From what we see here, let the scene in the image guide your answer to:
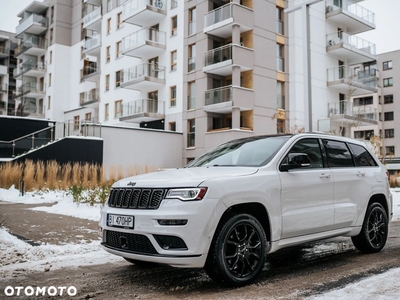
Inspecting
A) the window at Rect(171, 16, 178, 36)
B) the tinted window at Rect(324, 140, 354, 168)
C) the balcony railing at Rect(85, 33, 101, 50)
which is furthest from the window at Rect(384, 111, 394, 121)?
the tinted window at Rect(324, 140, 354, 168)

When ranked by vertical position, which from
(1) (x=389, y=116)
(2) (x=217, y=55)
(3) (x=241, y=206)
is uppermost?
(1) (x=389, y=116)

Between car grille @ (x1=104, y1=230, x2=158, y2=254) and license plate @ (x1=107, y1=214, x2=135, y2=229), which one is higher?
license plate @ (x1=107, y1=214, x2=135, y2=229)

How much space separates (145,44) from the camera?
3359cm

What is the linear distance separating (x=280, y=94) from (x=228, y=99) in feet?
18.9

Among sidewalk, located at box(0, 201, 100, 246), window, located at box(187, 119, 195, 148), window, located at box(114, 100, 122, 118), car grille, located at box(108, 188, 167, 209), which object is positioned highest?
window, located at box(114, 100, 122, 118)

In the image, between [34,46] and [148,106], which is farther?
[34,46]

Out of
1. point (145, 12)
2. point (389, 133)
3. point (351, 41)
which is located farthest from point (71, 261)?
point (389, 133)

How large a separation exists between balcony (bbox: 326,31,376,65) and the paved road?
32015 mm

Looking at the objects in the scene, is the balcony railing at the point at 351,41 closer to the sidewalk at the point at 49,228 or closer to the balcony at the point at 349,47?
the balcony at the point at 349,47

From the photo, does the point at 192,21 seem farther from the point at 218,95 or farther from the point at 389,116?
the point at 389,116

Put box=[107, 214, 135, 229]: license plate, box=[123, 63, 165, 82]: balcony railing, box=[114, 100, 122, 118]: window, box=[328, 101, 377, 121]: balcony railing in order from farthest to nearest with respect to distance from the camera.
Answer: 1. box=[114, 100, 122, 118]: window
2. box=[328, 101, 377, 121]: balcony railing
3. box=[123, 63, 165, 82]: balcony railing
4. box=[107, 214, 135, 229]: license plate

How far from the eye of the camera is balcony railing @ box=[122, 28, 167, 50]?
34.9 metres

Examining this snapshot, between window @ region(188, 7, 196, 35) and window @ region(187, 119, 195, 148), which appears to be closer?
window @ region(187, 119, 195, 148)

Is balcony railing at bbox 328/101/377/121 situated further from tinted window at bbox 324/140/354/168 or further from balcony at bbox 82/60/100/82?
tinted window at bbox 324/140/354/168
